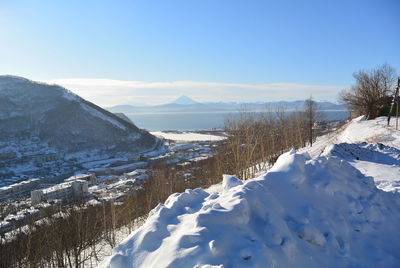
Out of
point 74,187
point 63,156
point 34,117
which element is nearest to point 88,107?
point 34,117

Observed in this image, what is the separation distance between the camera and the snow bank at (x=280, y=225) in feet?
12.4

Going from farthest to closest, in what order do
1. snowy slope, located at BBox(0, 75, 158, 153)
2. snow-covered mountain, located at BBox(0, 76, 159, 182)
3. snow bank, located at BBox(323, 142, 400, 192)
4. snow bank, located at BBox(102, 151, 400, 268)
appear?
snowy slope, located at BBox(0, 75, 158, 153) → snow-covered mountain, located at BBox(0, 76, 159, 182) → snow bank, located at BBox(323, 142, 400, 192) → snow bank, located at BBox(102, 151, 400, 268)

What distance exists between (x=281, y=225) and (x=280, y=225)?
0.02 m

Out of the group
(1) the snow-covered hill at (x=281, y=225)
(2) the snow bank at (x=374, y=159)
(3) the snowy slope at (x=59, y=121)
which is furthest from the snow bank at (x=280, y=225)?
(3) the snowy slope at (x=59, y=121)

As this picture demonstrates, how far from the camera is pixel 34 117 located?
3024 inches

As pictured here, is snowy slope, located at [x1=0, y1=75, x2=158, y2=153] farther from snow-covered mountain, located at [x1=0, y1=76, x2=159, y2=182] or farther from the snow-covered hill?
the snow-covered hill

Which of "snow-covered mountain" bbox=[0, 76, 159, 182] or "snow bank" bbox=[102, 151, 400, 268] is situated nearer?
"snow bank" bbox=[102, 151, 400, 268]

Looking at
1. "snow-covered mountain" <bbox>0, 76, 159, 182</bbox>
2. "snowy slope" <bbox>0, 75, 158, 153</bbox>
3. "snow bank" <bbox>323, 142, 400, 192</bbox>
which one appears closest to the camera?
"snow bank" <bbox>323, 142, 400, 192</bbox>

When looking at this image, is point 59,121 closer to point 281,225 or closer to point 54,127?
point 54,127

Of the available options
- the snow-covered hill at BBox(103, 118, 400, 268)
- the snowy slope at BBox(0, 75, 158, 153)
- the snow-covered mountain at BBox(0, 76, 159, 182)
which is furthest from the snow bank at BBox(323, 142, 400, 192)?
the snowy slope at BBox(0, 75, 158, 153)

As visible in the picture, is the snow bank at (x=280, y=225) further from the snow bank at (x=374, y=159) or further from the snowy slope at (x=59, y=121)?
the snowy slope at (x=59, y=121)

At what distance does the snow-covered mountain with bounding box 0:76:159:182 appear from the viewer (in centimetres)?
6800

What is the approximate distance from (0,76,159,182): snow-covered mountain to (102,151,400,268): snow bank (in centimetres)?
6416

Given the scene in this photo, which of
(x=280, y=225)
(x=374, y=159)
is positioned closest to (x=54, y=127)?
(x=374, y=159)
